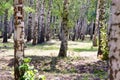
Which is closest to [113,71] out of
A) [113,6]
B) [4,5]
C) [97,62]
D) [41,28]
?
[113,6]

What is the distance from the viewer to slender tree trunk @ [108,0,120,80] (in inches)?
149

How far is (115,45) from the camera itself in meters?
3.79

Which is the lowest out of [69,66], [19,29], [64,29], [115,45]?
[69,66]

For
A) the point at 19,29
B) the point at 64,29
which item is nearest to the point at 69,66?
the point at 64,29

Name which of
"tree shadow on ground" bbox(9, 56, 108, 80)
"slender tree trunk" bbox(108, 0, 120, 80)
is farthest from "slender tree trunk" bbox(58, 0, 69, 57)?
"slender tree trunk" bbox(108, 0, 120, 80)

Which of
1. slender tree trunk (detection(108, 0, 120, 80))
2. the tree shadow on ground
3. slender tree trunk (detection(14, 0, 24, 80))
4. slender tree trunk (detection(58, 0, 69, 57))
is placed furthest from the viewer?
slender tree trunk (detection(58, 0, 69, 57))

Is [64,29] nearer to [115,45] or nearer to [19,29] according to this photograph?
[19,29]

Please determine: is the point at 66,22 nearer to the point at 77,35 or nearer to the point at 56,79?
the point at 56,79

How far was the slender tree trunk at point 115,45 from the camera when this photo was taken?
149 inches

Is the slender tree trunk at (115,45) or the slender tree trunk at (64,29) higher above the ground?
the slender tree trunk at (115,45)

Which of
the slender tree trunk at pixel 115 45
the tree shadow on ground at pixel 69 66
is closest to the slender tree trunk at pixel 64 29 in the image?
the tree shadow on ground at pixel 69 66

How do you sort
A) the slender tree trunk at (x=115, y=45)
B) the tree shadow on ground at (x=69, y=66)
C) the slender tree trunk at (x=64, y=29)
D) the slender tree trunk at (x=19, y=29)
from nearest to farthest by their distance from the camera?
the slender tree trunk at (x=115, y=45) → the slender tree trunk at (x=19, y=29) → the tree shadow on ground at (x=69, y=66) → the slender tree trunk at (x=64, y=29)

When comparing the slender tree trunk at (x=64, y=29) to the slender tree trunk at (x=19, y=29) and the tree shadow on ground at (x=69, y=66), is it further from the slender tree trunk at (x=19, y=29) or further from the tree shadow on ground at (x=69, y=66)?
the slender tree trunk at (x=19, y=29)

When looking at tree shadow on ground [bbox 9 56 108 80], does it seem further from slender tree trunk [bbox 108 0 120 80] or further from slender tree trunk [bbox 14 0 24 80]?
slender tree trunk [bbox 108 0 120 80]
